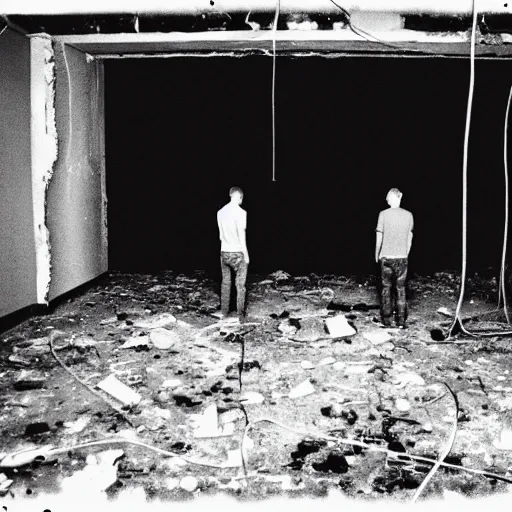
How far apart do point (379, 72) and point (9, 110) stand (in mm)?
5348

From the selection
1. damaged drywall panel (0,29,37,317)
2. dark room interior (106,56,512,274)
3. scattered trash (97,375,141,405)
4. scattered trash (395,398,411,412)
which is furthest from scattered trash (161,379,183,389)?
dark room interior (106,56,512,274)

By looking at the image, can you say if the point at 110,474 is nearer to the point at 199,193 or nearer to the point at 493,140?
the point at 199,193

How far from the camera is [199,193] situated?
27.3 feet

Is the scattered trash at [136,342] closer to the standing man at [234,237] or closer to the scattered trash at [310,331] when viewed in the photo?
the standing man at [234,237]

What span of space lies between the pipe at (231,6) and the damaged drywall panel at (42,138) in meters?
0.85

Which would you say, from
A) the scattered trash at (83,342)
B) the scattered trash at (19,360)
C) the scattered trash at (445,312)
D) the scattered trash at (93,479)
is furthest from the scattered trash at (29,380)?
the scattered trash at (445,312)

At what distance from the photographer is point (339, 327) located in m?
5.72

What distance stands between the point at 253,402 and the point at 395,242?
242 cm

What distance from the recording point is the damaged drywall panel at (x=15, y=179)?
538 cm

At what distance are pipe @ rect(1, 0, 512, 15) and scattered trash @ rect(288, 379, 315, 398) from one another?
11.7 feet

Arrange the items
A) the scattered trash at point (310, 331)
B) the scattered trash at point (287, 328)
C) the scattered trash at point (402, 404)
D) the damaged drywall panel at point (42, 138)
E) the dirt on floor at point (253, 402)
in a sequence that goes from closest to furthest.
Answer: the dirt on floor at point (253, 402)
the scattered trash at point (402, 404)
the scattered trash at point (310, 331)
the scattered trash at point (287, 328)
the damaged drywall panel at point (42, 138)

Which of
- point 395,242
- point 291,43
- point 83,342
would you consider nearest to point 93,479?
point 83,342

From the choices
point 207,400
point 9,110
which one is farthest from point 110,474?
point 9,110

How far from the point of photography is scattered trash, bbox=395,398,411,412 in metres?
3.92
